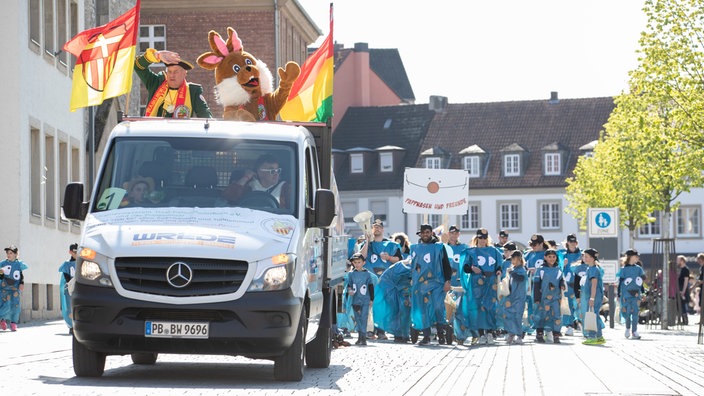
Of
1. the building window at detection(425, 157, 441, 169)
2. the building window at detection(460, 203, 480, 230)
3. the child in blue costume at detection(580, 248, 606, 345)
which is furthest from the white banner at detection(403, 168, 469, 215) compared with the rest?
the building window at detection(425, 157, 441, 169)

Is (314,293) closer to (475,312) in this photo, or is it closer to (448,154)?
(475,312)

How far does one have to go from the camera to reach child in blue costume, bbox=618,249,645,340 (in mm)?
30844

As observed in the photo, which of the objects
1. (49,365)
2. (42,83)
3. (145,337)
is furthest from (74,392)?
(42,83)

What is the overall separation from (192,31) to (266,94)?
159ft

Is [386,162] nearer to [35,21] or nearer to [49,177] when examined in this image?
[49,177]

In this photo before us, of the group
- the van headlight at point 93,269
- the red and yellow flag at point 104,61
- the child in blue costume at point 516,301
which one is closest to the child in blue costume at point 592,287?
the child in blue costume at point 516,301

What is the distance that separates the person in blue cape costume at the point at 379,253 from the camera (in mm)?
27359

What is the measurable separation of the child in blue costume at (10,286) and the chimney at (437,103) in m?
65.4

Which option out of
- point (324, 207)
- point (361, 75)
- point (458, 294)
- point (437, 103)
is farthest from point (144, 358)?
point (361, 75)

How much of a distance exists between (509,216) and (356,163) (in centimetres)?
950

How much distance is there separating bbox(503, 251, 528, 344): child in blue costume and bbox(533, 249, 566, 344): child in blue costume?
3.41 feet

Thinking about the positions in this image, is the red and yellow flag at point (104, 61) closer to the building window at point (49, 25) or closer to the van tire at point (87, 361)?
the van tire at point (87, 361)

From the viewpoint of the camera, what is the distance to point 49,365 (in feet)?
56.7

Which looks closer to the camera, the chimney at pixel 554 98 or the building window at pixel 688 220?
the building window at pixel 688 220
